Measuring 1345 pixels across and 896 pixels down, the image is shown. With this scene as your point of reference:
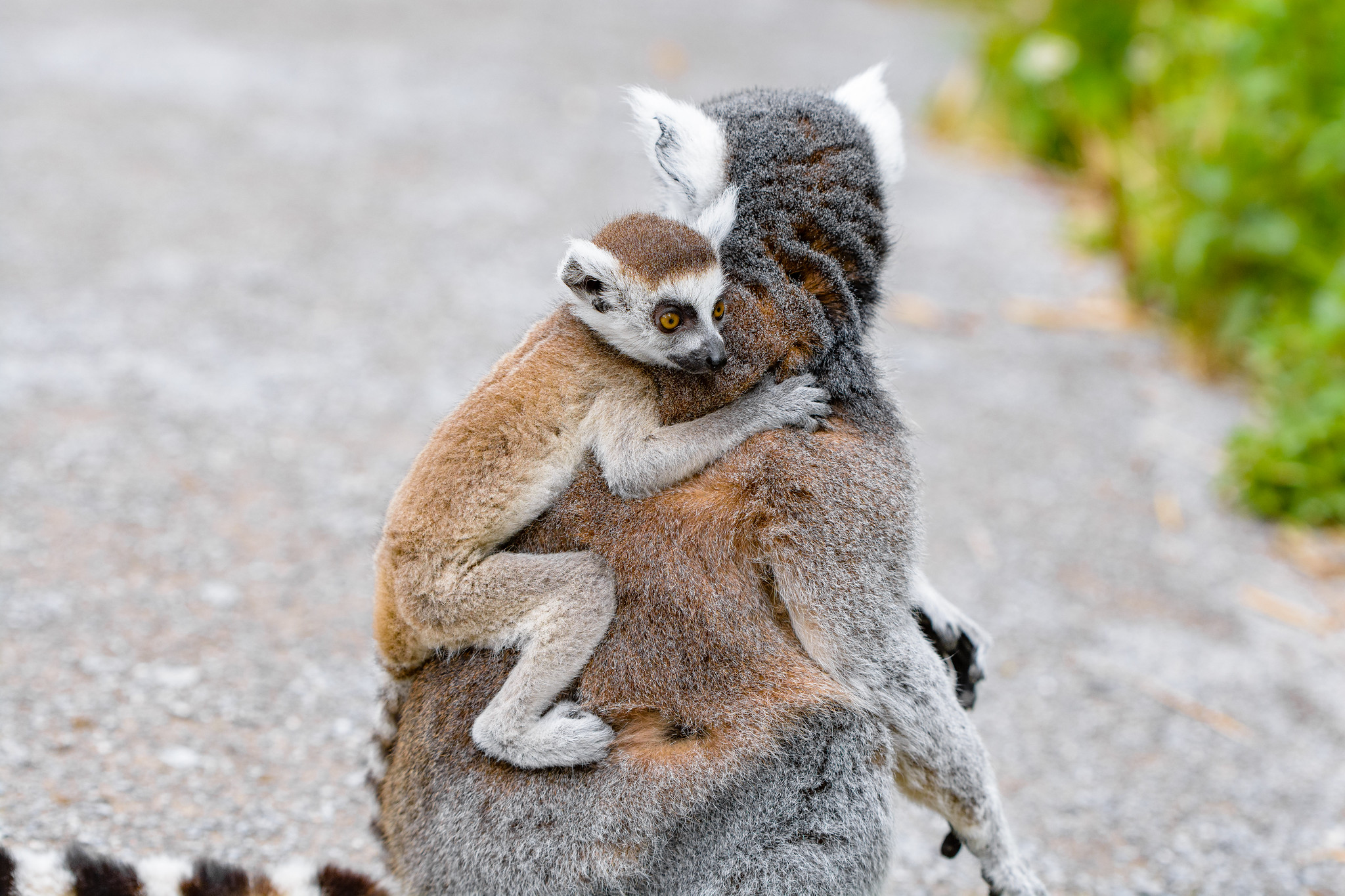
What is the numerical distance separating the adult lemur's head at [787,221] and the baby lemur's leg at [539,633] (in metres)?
0.51

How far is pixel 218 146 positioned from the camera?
9.85 meters

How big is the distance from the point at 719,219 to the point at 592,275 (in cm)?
35

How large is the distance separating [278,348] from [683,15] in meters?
9.72

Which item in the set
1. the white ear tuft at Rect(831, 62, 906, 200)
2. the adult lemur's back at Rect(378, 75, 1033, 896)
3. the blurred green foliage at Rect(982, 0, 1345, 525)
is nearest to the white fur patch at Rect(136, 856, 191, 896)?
the adult lemur's back at Rect(378, 75, 1033, 896)

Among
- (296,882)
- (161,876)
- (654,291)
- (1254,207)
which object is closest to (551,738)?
(296,882)

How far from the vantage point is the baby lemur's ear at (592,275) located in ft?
9.83

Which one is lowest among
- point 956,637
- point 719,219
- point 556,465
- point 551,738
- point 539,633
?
Answer: point 956,637

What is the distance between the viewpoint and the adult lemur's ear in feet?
10.1

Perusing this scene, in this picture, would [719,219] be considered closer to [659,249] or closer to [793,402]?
[659,249]

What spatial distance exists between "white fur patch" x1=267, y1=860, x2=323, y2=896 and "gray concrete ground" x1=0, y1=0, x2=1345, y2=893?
0.91 meters

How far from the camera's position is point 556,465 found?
287 cm

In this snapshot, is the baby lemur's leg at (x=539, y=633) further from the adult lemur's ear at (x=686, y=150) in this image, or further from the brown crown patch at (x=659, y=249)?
the adult lemur's ear at (x=686, y=150)

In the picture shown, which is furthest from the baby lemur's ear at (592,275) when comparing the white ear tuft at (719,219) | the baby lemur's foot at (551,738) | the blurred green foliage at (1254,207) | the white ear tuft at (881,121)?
the blurred green foliage at (1254,207)

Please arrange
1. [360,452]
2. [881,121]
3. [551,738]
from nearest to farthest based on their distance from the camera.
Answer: [551,738], [881,121], [360,452]
